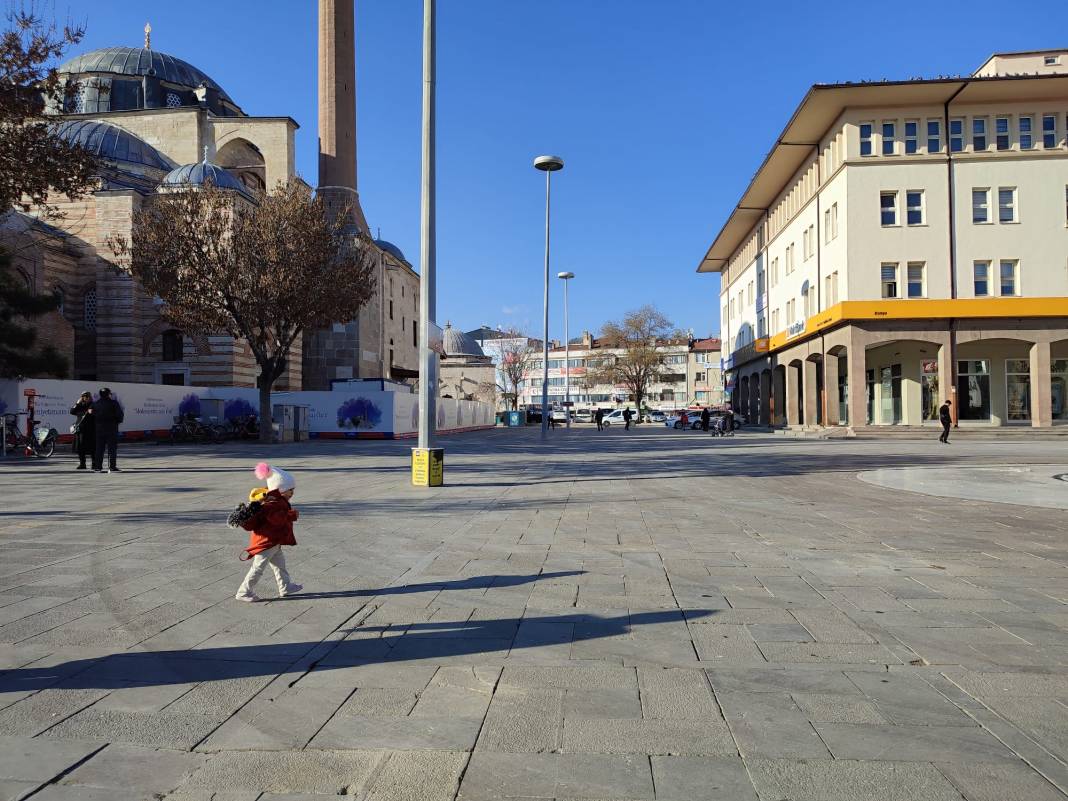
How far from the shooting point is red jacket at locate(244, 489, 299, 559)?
549cm

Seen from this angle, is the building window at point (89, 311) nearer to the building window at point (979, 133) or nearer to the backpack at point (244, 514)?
the backpack at point (244, 514)

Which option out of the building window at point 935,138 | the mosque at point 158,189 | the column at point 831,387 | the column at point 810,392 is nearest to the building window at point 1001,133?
the building window at point 935,138

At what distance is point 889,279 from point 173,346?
119ft

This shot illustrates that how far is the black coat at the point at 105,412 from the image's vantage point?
16219 millimetres

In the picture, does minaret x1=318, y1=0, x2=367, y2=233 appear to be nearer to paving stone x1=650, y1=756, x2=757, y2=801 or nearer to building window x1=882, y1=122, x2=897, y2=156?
building window x1=882, y1=122, x2=897, y2=156

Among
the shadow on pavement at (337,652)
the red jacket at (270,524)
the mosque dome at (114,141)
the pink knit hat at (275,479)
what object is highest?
the mosque dome at (114,141)

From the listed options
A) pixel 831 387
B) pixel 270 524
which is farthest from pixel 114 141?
pixel 270 524

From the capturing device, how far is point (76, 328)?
41344 mm

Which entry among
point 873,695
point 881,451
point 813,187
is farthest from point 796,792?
point 813,187

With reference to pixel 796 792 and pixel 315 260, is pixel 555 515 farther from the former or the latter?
pixel 315 260

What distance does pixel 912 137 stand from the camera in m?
34.6

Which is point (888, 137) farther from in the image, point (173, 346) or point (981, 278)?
point (173, 346)

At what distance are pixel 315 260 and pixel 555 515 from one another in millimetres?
20164

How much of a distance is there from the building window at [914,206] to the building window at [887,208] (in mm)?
507
